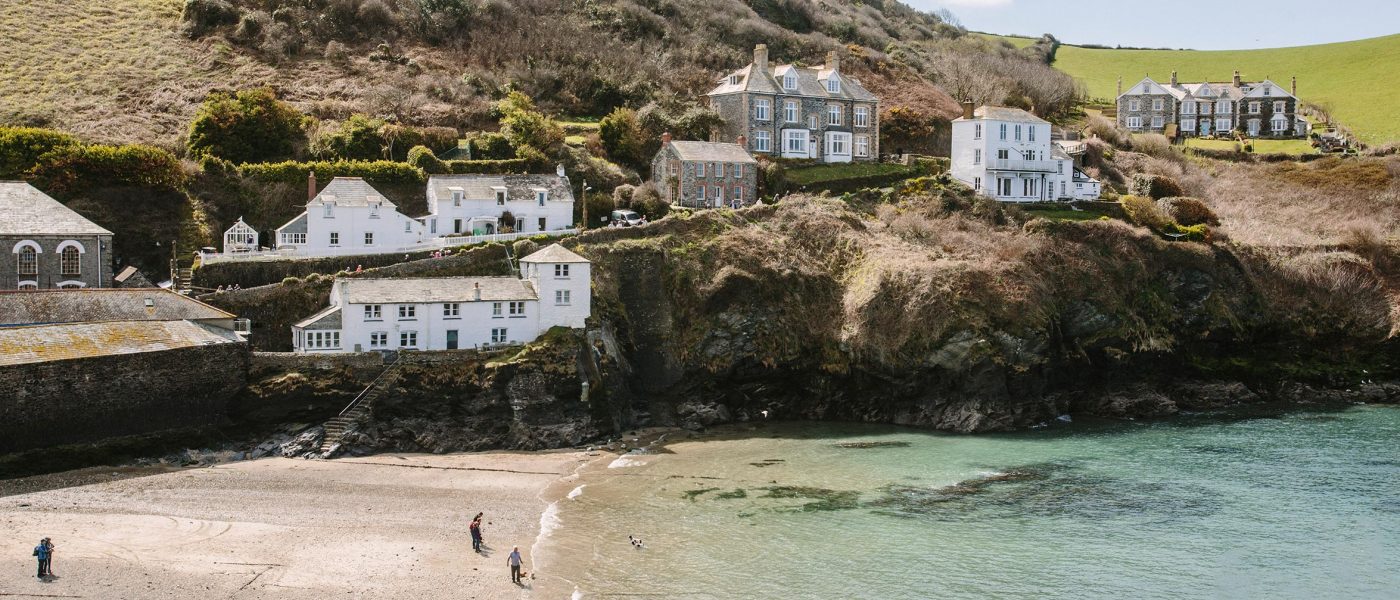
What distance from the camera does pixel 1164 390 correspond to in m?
52.4

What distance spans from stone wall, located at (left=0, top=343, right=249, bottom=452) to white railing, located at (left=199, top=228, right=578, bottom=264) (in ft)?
24.0

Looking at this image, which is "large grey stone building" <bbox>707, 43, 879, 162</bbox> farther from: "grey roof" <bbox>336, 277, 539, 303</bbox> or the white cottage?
"grey roof" <bbox>336, 277, 539, 303</bbox>

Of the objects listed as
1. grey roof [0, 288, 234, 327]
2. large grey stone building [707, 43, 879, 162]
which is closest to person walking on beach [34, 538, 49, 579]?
grey roof [0, 288, 234, 327]

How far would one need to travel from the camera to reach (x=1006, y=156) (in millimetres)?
65562

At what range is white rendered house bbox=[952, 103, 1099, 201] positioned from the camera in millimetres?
65125

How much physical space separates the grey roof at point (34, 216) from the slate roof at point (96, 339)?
7.45 meters

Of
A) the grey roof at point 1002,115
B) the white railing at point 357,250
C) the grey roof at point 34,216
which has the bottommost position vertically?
the white railing at point 357,250

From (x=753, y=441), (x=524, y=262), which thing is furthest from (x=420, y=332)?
(x=753, y=441)

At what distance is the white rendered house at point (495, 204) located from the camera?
53.8m

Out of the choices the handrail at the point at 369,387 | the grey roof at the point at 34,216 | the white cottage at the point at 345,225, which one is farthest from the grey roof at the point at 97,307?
the white cottage at the point at 345,225

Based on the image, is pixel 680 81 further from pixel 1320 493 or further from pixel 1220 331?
pixel 1320 493

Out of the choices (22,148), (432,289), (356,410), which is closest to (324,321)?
(432,289)

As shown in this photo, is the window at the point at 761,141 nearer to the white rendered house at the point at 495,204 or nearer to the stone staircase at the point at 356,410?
the white rendered house at the point at 495,204

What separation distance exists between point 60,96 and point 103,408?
117 ft
